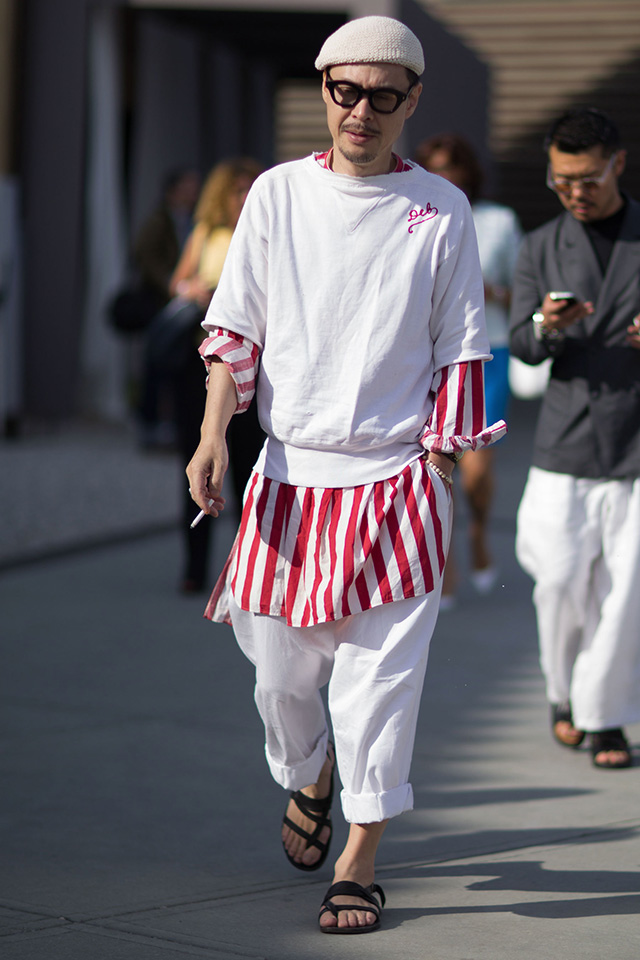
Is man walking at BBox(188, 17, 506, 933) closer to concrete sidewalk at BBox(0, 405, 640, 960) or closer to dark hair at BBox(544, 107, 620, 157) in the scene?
concrete sidewalk at BBox(0, 405, 640, 960)

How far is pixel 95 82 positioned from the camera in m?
13.6

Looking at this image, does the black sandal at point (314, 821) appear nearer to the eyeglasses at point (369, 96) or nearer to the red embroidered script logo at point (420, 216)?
the red embroidered script logo at point (420, 216)

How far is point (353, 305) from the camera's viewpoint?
3.38m

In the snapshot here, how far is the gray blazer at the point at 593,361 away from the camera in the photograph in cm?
474

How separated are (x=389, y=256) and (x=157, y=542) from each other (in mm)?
5697

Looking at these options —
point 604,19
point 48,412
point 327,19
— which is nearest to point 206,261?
point 48,412

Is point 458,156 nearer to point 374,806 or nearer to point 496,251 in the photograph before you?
point 496,251

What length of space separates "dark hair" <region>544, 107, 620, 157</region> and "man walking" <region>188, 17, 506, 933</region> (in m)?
1.33

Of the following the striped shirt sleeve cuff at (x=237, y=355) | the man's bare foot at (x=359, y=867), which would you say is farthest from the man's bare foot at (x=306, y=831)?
the striped shirt sleeve cuff at (x=237, y=355)

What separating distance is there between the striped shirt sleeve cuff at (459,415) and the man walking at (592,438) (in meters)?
1.23

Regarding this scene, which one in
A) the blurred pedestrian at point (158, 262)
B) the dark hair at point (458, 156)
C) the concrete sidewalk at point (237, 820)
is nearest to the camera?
the concrete sidewalk at point (237, 820)

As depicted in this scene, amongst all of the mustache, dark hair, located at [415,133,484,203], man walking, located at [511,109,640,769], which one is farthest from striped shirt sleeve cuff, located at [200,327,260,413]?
dark hair, located at [415,133,484,203]

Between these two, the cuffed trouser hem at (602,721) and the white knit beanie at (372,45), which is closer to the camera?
the white knit beanie at (372,45)

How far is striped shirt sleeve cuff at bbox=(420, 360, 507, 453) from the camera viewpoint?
3410 mm
